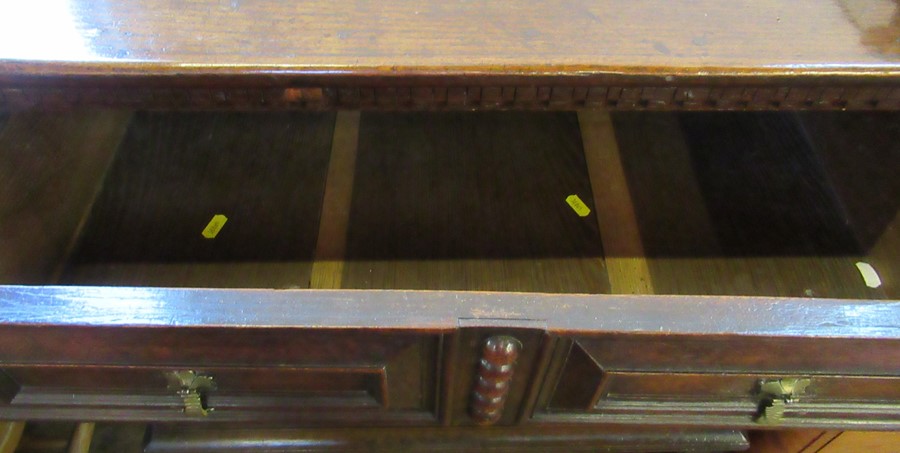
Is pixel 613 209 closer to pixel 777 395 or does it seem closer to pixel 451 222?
pixel 451 222

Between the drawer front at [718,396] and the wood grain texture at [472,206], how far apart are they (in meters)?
0.16

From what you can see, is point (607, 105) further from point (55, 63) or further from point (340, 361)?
point (55, 63)

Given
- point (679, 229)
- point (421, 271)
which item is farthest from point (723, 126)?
point (421, 271)

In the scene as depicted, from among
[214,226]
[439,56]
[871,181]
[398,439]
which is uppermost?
[439,56]

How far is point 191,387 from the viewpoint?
0.49 m

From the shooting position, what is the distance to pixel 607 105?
0.49 metres

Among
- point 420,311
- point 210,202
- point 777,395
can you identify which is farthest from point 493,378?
point 210,202

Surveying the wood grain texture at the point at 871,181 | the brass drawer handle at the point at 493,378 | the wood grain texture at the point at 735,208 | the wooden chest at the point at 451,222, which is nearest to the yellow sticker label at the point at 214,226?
the wooden chest at the point at 451,222

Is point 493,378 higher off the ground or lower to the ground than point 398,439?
higher

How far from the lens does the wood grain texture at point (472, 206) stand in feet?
2.22

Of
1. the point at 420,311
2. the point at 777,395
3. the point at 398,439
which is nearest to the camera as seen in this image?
the point at 420,311

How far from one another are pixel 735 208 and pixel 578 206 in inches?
7.3

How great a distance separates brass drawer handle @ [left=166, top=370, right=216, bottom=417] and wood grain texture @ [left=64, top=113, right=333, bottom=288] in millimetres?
159

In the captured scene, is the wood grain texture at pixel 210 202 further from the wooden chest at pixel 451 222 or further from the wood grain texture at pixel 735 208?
Answer: the wood grain texture at pixel 735 208
